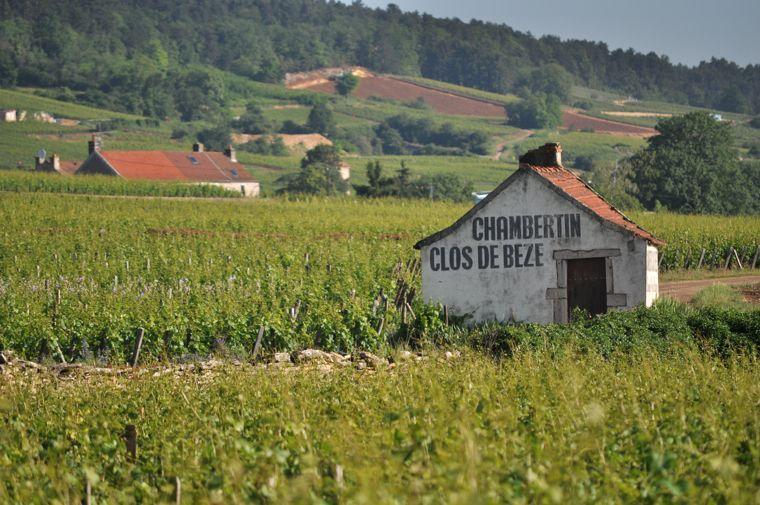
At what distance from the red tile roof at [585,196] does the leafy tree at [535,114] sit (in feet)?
500

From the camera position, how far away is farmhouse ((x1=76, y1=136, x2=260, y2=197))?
278 ft

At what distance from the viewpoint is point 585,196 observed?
90.3ft

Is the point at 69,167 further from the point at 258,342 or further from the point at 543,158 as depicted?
the point at 258,342

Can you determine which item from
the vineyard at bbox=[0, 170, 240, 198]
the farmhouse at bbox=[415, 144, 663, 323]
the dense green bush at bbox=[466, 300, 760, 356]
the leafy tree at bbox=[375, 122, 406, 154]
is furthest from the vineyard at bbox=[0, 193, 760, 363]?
the leafy tree at bbox=[375, 122, 406, 154]

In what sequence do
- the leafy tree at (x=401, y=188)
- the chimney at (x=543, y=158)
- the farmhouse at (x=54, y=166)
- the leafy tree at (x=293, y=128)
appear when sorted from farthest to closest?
the leafy tree at (x=293, y=128) < the farmhouse at (x=54, y=166) < the leafy tree at (x=401, y=188) < the chimney at (x=543, y=158)

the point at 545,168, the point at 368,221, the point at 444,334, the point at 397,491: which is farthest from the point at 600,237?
the point at 368,221

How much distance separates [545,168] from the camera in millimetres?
27750

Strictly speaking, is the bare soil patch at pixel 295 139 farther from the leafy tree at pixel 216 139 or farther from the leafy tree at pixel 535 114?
the leafy tree at pixel 535 114

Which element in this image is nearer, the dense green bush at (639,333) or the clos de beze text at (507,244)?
the dense green bush at (639,333)

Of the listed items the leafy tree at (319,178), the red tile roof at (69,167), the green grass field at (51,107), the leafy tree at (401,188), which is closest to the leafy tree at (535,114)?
the green grass field at (51,107)

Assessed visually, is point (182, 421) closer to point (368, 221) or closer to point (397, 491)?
point (397, 491)

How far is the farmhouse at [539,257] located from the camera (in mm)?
26438

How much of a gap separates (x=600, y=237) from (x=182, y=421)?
14292mm

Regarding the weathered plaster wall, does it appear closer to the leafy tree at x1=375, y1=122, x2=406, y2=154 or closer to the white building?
the white building
